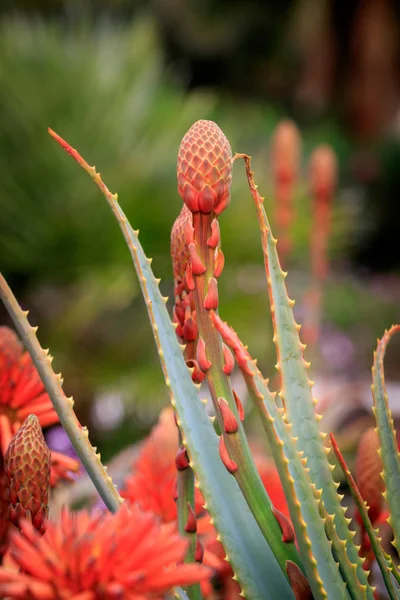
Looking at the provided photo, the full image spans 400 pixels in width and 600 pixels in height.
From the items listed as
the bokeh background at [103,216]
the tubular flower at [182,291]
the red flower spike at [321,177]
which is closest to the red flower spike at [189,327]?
the tubular flower at [182,291]

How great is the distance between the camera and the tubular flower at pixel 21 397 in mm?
443

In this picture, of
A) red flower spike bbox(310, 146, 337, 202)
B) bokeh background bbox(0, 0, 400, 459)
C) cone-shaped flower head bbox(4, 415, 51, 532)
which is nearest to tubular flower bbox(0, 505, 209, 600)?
cone-shaped flower head bbox(4, 415, 51, 532)

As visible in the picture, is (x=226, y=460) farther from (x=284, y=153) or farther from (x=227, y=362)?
(x=284, y=153)

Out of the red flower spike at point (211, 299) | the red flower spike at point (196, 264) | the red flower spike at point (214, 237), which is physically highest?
the red flower spike at point (214, 237)

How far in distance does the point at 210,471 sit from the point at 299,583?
6 cm

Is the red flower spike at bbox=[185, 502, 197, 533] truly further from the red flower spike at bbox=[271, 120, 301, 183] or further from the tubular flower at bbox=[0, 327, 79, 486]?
the red flower spike at bbox=[271, 120, 301, 183]

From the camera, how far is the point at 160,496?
503 mm

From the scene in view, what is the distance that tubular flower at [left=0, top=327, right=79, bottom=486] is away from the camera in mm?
443

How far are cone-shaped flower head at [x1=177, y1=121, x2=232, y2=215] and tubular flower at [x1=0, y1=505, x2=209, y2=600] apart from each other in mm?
150

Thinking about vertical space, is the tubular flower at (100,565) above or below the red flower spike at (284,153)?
above

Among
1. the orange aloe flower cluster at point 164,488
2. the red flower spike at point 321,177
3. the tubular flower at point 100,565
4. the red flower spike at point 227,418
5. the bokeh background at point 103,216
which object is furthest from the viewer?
the bokeh background at point 103,216

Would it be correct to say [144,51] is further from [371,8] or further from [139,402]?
[371,8]

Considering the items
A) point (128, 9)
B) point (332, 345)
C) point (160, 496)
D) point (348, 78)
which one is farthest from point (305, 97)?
point (160, 496)

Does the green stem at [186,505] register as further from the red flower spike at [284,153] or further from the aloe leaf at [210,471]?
the red flower spike at [284,153]
